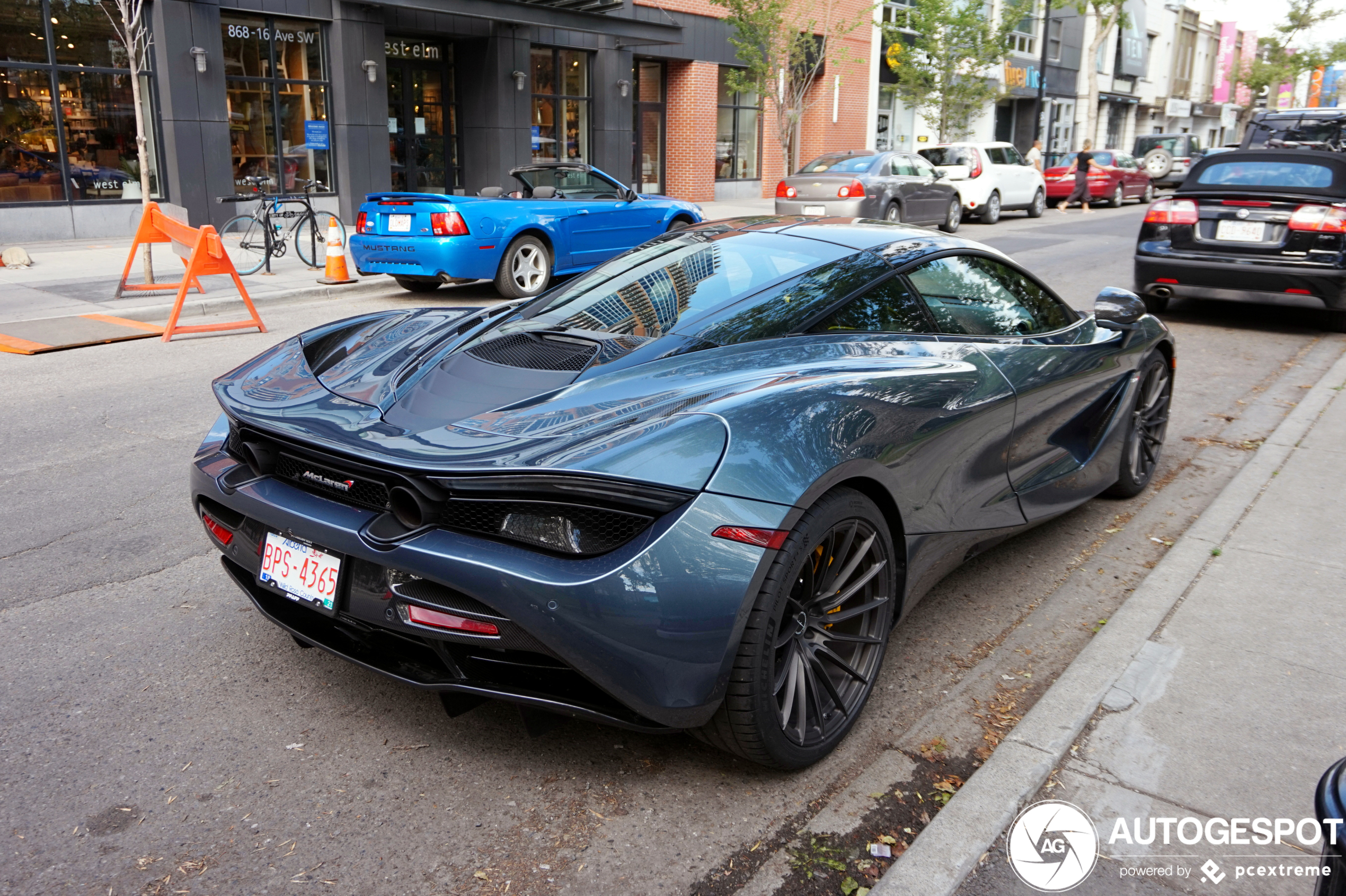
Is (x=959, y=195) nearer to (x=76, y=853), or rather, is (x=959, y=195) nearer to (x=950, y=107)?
(x=950, y=107)

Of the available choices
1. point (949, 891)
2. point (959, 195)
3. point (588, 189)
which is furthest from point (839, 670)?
point (959, 195)

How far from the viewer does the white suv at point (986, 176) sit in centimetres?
2266

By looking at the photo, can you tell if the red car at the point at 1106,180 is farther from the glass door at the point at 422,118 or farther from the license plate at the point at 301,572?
the license plate at the point at 301,572

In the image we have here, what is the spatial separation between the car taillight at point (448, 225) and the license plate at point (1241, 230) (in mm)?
7342

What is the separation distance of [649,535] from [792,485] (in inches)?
15.8

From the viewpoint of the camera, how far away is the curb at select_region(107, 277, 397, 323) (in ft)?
34.0

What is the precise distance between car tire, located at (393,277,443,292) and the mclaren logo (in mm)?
8944

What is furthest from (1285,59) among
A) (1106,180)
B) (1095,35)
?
(1106,180)

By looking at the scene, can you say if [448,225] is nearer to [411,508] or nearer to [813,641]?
[411,508]

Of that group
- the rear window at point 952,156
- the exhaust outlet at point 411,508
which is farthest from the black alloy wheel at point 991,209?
the exhaust outlet at point 411,508

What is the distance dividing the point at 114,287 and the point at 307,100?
7.59 metres

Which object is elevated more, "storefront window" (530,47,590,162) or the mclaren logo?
"storefront window" (530,47,590,162)

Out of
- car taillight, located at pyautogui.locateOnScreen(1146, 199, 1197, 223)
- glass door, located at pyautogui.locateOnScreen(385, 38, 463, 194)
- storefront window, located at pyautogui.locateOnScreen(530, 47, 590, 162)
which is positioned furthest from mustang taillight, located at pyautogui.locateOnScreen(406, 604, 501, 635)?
storefront window, located at pyautogui.locateOnScreen(530, 47, 590, 162)

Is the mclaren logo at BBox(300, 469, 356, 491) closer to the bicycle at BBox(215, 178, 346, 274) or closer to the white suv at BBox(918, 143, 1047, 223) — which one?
the bicycle at BBox(215, 178, 346, 274)
